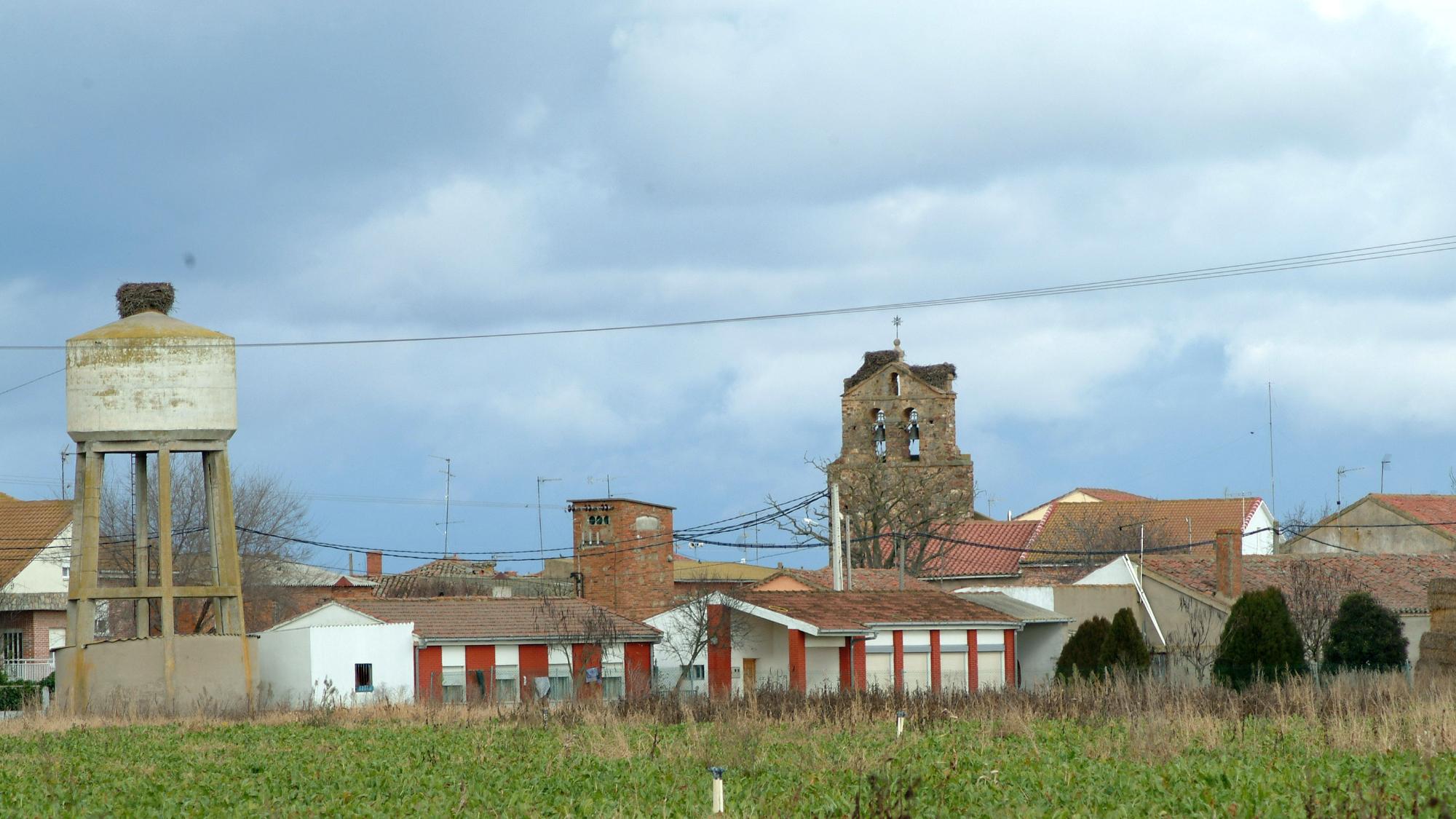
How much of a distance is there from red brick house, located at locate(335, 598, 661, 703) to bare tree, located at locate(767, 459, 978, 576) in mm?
23420

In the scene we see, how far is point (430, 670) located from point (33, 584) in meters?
17.4

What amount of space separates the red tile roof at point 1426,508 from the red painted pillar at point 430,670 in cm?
4084

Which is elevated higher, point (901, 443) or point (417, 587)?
point (901, 443)

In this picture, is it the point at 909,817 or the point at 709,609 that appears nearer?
the point at 909,817

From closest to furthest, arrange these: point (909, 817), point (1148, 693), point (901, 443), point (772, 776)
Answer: point (909, 817)
point (772, 776)
point (1148, 693)
point (901, 443)

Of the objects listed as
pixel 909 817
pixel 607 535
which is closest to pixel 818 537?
pixel 607 535

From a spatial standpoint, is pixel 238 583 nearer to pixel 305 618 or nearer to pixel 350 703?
pixel 350 703

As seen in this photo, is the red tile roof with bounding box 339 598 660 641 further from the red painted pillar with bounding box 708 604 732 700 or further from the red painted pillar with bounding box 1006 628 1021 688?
the red painted pillar with bounding box 1006 628 1021 688

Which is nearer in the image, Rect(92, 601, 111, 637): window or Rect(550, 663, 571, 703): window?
Rect(550, 663, 571, 703): window

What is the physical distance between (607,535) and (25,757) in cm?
2888

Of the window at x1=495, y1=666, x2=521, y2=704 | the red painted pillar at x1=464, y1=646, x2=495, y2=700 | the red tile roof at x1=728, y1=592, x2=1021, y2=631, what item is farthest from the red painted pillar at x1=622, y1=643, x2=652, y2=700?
the red painted pillar at x1=464, y1=646, x2=495, y2=700

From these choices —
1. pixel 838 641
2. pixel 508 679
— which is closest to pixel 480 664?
pixel 508 679

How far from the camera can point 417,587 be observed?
65.9m

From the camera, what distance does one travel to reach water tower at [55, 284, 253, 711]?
100 feet
